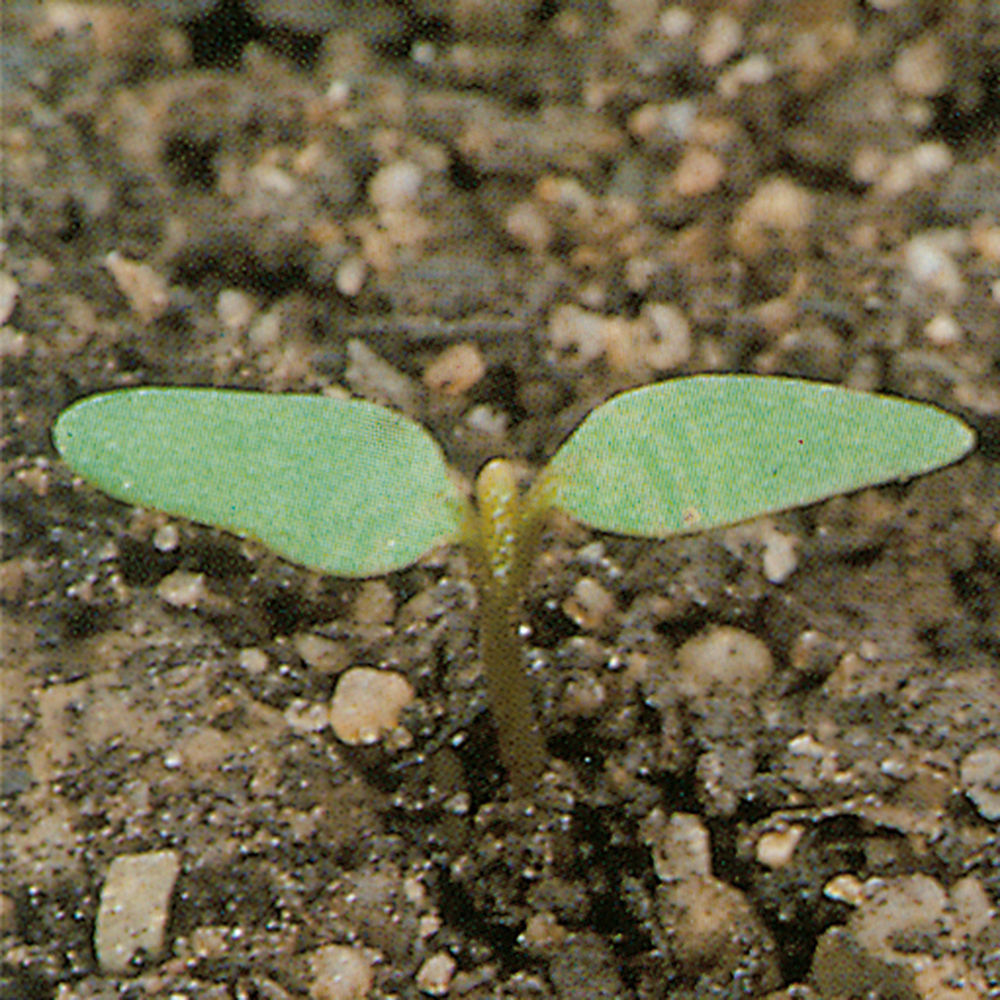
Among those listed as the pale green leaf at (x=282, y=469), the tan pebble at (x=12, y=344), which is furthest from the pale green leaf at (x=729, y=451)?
the tan pebble at (x=12, y=344)

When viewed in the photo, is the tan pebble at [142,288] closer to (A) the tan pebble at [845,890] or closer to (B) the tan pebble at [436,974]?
Answer: (B) the tan pebble at [436,974]

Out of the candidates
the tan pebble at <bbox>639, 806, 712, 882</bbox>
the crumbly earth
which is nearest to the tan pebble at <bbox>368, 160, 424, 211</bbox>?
the crumbly earth

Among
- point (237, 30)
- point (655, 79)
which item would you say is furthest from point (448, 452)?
point (237, 30)

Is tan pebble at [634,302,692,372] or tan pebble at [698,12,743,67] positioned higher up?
tan pebble at [698,12,743,67]

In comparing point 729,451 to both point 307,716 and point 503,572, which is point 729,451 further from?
point 307,716

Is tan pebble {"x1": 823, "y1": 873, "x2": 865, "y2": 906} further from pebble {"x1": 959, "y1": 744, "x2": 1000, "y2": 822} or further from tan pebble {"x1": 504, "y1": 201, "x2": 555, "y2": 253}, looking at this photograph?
tan pebble {"x1": 504, "y1": 201, "x2": 555, "y2": 253}

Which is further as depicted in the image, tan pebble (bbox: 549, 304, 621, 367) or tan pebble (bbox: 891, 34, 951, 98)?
tan pebble (bbox: 891, 34, 951, 98)
